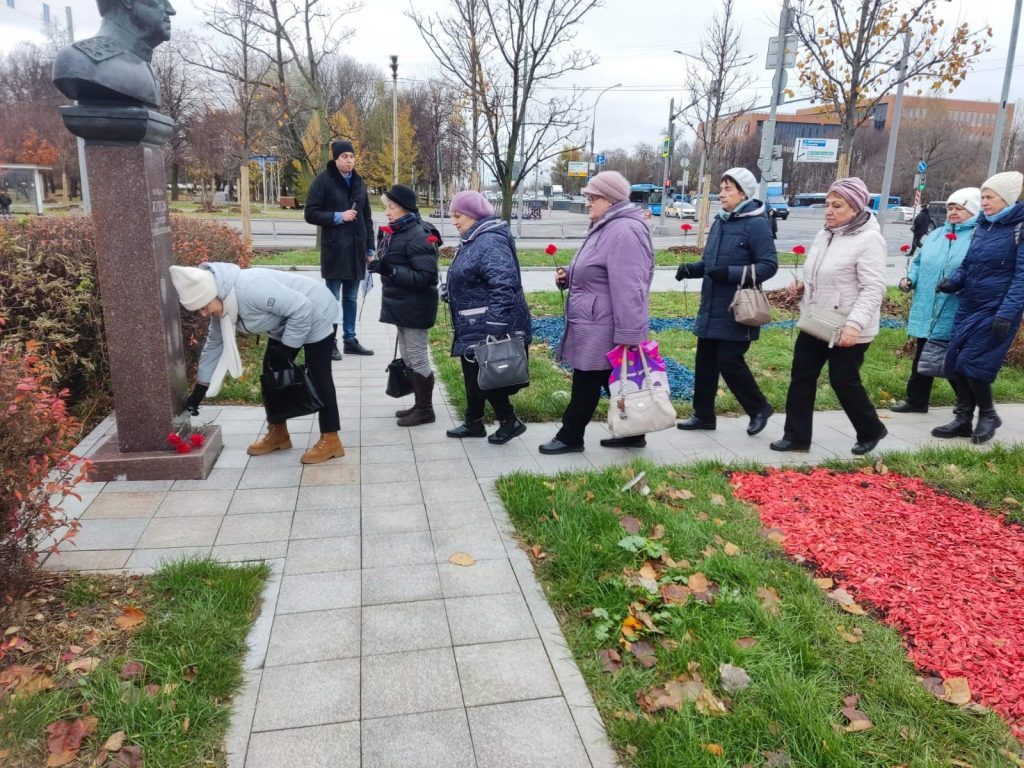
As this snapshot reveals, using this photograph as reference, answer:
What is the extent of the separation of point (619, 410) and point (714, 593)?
1734 mm

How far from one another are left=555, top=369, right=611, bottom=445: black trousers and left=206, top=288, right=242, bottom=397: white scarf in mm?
2294

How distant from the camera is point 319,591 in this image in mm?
3508

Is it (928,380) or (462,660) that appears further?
(928,380)

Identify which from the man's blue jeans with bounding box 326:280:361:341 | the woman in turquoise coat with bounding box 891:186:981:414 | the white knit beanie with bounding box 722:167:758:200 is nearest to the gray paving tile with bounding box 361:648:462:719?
the white knit beanie with bounding box 722:167:758:200

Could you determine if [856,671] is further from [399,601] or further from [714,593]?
[399,601]

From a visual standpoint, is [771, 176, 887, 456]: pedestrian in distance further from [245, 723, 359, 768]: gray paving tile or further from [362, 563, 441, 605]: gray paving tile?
[245, 723, 359, 768]: gray paving tile

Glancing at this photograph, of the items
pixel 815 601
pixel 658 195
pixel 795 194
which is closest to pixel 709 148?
pixel 815 601

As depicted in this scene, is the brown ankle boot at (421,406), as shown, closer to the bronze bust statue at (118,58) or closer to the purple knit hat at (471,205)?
the purple knit hat at (471,205)

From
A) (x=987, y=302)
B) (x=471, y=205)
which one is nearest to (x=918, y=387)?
(x=987, y=302)

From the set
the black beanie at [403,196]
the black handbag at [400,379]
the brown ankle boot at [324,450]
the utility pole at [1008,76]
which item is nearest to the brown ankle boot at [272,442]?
the brown ankle boot at [324,450]

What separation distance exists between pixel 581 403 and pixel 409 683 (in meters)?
2.83

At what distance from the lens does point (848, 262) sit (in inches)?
195

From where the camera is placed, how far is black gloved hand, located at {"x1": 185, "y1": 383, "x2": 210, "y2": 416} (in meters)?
4.95

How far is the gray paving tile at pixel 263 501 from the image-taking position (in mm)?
4363
